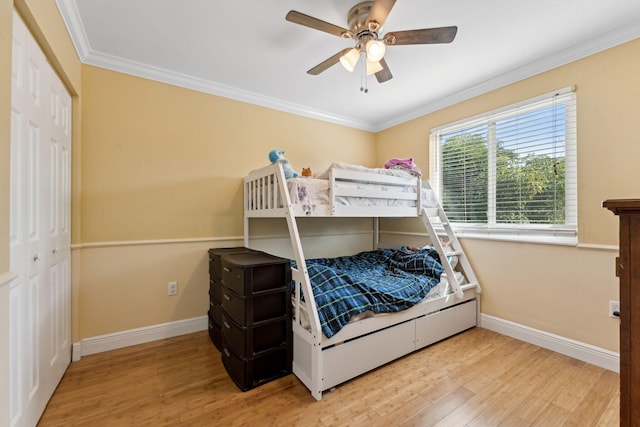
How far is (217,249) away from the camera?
2.59 m

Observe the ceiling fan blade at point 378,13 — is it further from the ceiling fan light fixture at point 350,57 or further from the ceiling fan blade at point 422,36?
the ceiling fan light fixture at point 350,57

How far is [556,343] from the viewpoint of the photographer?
217 cm

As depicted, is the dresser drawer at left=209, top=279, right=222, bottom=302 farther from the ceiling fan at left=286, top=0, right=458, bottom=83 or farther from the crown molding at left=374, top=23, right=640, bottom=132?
the crown molding at left=374, top=23, right=640, bottom=132

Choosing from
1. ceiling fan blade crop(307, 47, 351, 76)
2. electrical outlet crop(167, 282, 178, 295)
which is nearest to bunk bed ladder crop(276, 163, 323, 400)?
ceiling fan blade crop(307, 47, 351, 76)

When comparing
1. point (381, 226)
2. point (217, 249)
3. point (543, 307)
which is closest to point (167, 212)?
point (217, 249)

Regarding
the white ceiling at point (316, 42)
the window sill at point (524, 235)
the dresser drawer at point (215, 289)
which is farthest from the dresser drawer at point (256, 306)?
the window sill at point (524, 235)

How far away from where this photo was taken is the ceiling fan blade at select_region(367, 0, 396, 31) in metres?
1.41

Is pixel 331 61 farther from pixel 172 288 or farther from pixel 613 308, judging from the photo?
pixel 613 308

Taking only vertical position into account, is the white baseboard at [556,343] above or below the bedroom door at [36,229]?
below

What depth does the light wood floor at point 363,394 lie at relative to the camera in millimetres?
1480

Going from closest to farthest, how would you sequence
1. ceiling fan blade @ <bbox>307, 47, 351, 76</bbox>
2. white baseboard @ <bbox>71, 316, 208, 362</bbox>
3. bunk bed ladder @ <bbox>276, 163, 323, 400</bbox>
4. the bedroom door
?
1. the bedroom door
2. bunk bed ladder @ <bbox>276, 163, 323, 400</bbox>
3. ceiling fan blade @ <bbox>307, 47, 351, 76</bbox>
4. white baseboard @ <bbox>71, 316, 208, 362</bbox>

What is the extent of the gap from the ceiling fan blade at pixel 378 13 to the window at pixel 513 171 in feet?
5.58

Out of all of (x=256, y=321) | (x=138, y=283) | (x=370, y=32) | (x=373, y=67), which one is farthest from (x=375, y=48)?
(x=138, y=283)

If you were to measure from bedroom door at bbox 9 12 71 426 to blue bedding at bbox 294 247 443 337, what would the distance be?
1498 mm
